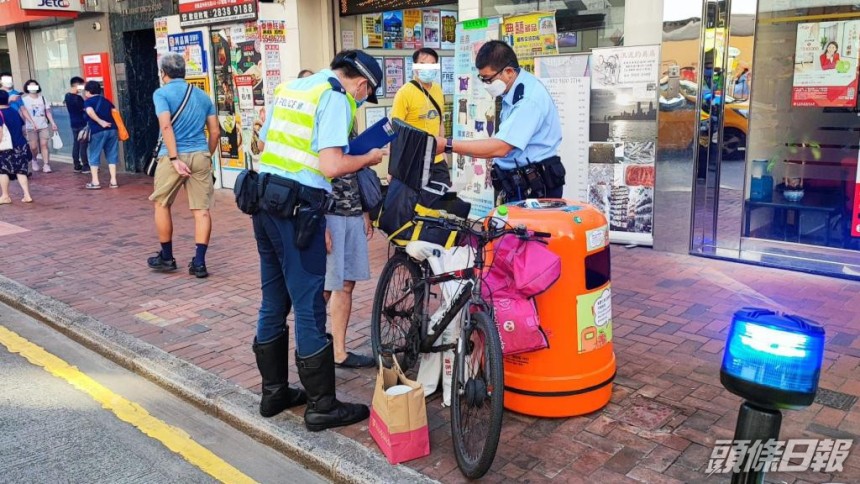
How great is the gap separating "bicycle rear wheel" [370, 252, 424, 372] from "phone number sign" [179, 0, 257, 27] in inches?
300

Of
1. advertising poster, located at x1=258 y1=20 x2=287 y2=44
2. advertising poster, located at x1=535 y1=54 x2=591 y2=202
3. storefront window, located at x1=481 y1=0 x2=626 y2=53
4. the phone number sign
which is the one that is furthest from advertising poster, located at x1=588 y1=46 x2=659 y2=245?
the phone number sign

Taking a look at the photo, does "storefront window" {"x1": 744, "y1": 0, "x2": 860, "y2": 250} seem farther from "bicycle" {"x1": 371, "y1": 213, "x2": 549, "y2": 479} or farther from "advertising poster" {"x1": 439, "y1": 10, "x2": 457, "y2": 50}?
"advertising poster" {"x1": 439, "y1": 10, "x2": 457, "y2": 50}

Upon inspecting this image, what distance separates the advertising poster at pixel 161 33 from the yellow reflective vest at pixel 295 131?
10046 mm

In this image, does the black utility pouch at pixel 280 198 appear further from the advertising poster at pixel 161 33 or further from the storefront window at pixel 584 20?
the advertising poster at pixel 161 33

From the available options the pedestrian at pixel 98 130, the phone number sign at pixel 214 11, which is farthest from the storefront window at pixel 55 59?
the phone number sign at pixel 214 11

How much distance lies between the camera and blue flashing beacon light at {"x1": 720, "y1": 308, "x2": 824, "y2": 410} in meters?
2.28

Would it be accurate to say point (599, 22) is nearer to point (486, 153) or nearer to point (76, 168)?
point (486, 153)

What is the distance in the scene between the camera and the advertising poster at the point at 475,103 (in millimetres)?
8117

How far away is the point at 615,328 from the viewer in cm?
529

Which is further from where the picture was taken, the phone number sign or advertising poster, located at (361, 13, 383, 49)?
the phone number sign

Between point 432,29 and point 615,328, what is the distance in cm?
742

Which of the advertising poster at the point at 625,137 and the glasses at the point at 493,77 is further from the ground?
the glasses at the point at 493,77

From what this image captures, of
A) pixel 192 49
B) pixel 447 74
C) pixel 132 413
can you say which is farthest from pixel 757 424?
pixel 192 49

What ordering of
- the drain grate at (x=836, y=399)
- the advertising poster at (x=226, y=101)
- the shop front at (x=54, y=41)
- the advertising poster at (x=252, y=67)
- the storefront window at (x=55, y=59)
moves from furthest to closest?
1. the storefront window at (x=55, y=59)
2. the shop front at (x=54, y=41)
3. the advertising poster at (x=226, y=101)
4. the advertising poster at (x=252, y=67)
5. the drain grate at (x=836, y=399)
